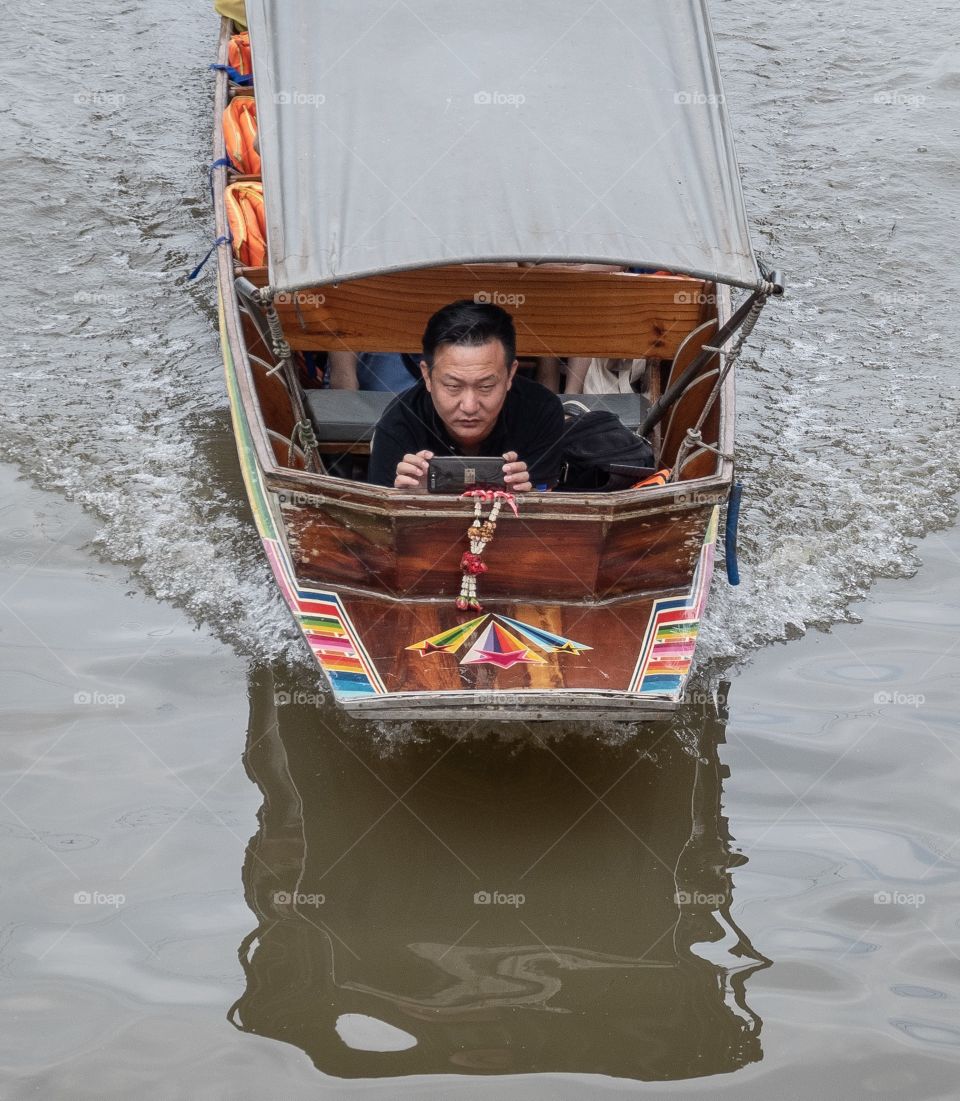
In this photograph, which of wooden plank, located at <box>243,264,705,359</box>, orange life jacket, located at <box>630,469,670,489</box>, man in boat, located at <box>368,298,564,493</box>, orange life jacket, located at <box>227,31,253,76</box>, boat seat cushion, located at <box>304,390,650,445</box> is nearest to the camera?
man in boat, located at <box>368,298,564,493</box>

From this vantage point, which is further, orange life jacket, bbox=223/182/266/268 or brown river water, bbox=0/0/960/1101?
orange life jacket, bbox=223/182/266/268

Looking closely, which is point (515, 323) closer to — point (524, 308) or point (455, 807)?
point (524, 308)

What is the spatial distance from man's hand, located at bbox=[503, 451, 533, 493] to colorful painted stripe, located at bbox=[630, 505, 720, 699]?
21.9 inches

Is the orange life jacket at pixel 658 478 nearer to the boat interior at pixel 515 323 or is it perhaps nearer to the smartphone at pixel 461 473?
the boat interior at pixel 515 323

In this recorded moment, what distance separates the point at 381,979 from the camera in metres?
3.20

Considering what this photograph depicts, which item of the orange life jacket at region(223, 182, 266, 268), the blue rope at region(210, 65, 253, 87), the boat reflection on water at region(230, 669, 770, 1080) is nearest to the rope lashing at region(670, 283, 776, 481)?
the boat reflection on water at region(230, 669, 770, 1080)

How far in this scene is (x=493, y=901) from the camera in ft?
11.3

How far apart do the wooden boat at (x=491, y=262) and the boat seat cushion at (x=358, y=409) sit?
22 centimetres

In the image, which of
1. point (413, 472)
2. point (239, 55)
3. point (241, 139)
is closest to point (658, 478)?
point (413, 472)

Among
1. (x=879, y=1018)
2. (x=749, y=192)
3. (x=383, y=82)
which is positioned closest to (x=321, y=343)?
(x=383, y=82)

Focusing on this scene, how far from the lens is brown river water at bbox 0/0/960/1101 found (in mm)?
3021

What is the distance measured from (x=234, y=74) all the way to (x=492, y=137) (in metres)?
3.33

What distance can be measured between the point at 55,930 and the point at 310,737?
1028mm

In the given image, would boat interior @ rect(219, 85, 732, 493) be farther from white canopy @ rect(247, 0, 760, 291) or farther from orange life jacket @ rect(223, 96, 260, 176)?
orange life jacket @ rect(223, 96, 260, 176)
